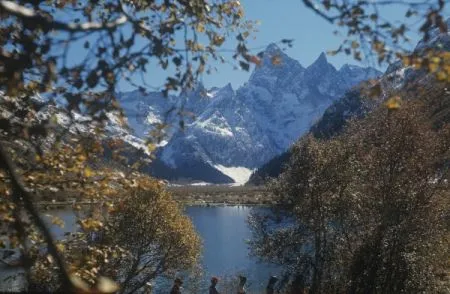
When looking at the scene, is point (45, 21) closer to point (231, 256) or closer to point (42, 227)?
point (42, 227)

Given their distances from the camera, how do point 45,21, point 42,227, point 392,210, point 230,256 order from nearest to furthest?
1. point 42,227
2. point 45,21
3. point 392,210
4. point 230,256

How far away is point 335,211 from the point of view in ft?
87.1

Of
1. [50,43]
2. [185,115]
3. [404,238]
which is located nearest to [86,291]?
[50,43]

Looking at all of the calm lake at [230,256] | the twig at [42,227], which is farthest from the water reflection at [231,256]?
the twig at [42,227]

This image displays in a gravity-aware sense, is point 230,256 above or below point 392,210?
below

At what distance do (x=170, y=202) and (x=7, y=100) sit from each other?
104 ft

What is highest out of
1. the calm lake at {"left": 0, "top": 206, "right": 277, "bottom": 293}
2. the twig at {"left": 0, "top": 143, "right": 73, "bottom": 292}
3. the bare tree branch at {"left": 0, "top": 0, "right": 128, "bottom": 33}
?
the bare tree branch at {"left": 0, "top": 0, "right": 128, "bottom": 33}

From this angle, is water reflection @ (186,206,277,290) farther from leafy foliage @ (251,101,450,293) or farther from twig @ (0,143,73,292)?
twig @ (0,143,73,292)

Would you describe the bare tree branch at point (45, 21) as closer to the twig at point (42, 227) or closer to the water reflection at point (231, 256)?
the twig at point (42, 227)

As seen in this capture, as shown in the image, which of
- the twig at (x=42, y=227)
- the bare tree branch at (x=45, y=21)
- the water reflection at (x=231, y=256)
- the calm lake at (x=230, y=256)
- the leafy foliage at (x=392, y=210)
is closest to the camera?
the twig at (x=42, y=227)

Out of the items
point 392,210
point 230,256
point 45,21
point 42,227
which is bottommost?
point 230,256

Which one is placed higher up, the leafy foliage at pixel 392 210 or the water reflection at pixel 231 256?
the leafy foliage at pixel 392 210

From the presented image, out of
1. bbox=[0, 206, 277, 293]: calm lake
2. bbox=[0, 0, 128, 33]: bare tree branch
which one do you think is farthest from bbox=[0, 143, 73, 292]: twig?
bbox=[0, 206, 277, 293]: calm lake

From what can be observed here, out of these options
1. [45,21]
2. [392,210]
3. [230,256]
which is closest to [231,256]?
[230,256]
